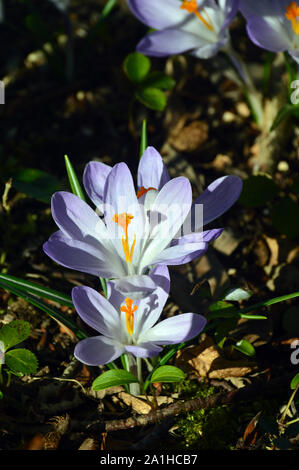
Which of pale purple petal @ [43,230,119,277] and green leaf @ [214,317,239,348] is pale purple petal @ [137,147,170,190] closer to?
pale purple petal @ [43,230,119,277]

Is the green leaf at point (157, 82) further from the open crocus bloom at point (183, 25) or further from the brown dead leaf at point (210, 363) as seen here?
the brown dead leaf at point (210, 363)

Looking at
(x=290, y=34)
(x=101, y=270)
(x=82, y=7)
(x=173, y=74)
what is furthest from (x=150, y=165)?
(x=82, y=7)

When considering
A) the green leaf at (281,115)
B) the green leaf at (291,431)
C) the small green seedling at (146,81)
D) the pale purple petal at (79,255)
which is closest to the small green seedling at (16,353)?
the pale purple petal at (79,255)

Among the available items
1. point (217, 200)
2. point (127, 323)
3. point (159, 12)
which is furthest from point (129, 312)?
point (159, 12)

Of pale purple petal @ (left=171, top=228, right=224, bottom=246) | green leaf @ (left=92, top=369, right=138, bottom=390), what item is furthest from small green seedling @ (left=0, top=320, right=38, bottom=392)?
pale purple petal @ (left=171, top=228, right=224, bottom=246)
